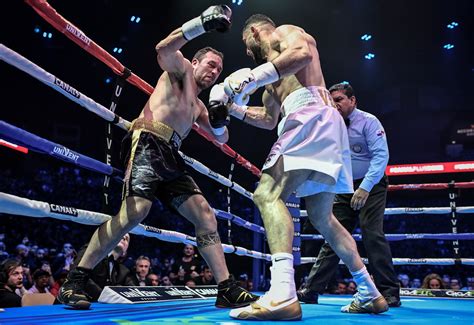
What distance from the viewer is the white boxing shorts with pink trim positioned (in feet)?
5.53

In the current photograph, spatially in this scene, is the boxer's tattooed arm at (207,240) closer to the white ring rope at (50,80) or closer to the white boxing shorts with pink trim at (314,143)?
the white boxing shorts with pink trim at (314,143)

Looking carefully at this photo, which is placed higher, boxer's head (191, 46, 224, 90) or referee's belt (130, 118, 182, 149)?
boxer's head (191, 46, 224, 90)

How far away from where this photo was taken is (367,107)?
1434cm

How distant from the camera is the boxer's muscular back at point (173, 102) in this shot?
80.3 inches

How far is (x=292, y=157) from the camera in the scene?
5.51 feet

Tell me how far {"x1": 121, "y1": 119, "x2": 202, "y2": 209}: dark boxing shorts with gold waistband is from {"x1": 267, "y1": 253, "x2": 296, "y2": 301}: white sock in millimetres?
613

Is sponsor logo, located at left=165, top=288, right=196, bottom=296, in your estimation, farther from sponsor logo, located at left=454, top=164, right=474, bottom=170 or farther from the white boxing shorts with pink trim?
sponsor logo, located at left=454, top=164, right=474, bottom=170

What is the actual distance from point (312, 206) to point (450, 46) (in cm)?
1128

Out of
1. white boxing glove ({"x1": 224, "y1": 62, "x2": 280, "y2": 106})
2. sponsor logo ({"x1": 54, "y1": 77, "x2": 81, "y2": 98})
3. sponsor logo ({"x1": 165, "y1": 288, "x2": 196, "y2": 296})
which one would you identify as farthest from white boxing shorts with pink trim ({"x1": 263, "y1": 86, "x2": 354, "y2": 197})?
sponsor logo ({"x1": 165, "y1": 288, "x2": 196, "y2": 296})

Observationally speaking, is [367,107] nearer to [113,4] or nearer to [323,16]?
[323,16]

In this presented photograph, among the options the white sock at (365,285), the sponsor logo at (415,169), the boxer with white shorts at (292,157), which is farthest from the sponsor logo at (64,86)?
the sponsor logo at (415,169)

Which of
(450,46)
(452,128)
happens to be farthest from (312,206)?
(452,128)

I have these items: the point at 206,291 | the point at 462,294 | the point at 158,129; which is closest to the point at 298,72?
the point at 158,129

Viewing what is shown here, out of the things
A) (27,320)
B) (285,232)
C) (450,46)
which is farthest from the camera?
(450,46)
